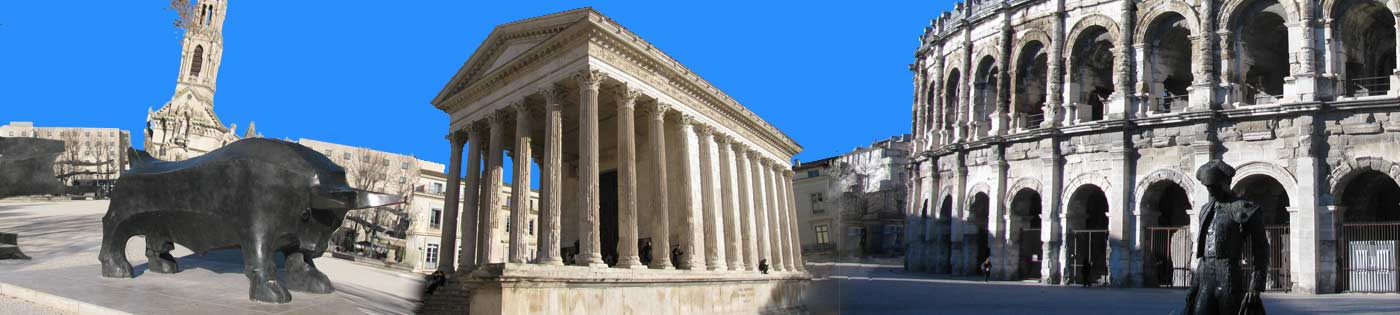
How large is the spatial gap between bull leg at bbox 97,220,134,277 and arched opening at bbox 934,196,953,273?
33.6 m

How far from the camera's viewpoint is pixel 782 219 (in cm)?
4259

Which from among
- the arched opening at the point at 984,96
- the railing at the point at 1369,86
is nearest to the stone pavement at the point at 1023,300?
the railing at the point at 1369,86

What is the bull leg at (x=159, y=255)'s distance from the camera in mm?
12688

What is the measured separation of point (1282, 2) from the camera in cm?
3097

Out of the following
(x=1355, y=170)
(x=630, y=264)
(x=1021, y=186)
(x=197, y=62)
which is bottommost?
(x=630, y=264)

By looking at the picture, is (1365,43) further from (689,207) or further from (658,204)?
(658,204)

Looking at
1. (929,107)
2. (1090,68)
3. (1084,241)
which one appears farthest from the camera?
(929,107)

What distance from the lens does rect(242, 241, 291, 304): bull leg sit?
1131 centimetres

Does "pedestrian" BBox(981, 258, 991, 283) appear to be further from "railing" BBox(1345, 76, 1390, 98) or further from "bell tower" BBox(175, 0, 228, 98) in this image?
"bell tower" BBox(175, 0, 228, 98)

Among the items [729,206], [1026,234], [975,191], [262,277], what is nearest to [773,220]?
[975,191]

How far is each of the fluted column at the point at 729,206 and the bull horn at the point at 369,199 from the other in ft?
63.9

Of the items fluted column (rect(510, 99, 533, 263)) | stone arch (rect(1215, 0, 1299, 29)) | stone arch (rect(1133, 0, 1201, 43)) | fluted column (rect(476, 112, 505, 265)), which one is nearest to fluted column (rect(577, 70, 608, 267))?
fluted column (rect(510, 99, 533, 263))

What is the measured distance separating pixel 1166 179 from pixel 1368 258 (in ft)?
20.1

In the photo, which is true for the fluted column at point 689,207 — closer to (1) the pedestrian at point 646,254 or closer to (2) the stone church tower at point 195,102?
(1) the pedestrian at point 646,254
